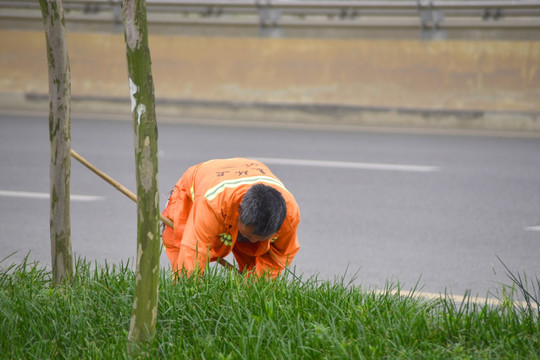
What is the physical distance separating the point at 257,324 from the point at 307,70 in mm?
9532

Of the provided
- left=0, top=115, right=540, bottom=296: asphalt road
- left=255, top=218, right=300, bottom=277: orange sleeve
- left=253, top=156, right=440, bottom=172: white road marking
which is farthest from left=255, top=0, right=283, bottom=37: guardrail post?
left=255, top=218, right=300, bottom=277: orange sleeve

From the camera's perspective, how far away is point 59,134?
3676mm

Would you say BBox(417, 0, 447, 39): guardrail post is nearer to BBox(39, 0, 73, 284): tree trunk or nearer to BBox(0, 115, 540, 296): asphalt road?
BBox(0, 115, 540, 296): asphalt road

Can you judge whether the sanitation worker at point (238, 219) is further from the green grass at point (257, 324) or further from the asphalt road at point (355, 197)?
the asphalt road at point (355, 197)

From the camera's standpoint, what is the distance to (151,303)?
3.00m

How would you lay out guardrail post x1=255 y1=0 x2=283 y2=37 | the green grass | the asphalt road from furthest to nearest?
guardrail post x1=255 y1=0 x2=283 y2=37 → the asphalt road → the green grass

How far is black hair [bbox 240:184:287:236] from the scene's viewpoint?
3.48 metres

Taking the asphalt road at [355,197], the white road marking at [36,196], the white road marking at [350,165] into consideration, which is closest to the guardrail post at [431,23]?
the asphalt road at [355,197]

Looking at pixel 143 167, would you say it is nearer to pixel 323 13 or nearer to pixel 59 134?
pixel 59 134

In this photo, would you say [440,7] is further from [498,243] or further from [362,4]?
[498,243]

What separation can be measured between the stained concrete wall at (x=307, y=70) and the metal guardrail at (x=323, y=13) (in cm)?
28

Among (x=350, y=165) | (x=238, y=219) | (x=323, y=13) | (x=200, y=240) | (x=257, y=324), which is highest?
(x=323, y=13)

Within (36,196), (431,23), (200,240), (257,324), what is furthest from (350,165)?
(257,324)

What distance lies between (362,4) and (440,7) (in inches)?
50.3
